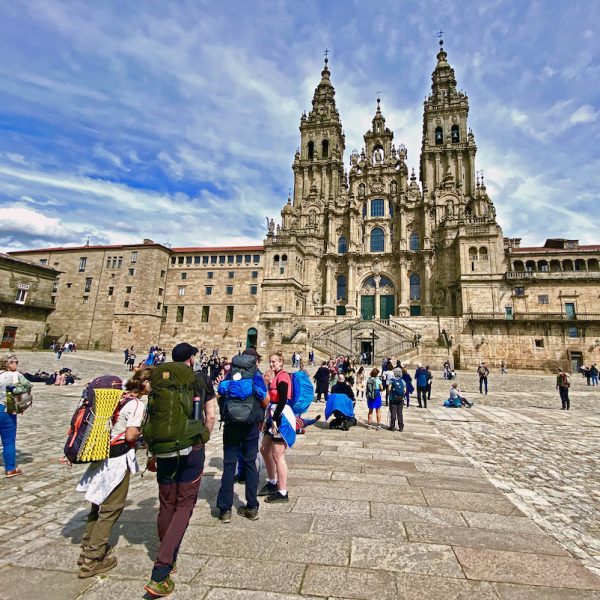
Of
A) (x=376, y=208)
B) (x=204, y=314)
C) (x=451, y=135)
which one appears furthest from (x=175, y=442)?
(x=451, y=135)

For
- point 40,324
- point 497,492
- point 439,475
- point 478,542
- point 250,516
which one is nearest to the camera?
point 478,542

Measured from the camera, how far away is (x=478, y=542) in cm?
353

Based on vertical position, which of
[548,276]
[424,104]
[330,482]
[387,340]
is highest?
[424,104]

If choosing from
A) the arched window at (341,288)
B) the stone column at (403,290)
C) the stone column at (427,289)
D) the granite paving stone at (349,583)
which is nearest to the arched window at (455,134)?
the stone column at (427,289)

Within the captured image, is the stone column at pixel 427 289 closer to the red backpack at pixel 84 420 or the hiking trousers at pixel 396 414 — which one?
the hiking trousers at pixel 396 414

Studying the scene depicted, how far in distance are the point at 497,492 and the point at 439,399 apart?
12078 mm

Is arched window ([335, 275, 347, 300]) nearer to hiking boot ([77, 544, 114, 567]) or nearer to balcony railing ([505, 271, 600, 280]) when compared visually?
balcony railing ([505, 271, 600, 280])

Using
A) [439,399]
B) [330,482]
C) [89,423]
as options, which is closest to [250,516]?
[330,482]

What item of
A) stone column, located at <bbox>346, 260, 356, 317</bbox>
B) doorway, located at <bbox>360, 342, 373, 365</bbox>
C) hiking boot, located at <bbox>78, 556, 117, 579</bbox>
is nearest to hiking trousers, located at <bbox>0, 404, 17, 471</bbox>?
hiking boot, located at <bbox>78, 556, 117, 579</bbox>

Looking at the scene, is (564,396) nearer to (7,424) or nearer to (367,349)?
(7,424)

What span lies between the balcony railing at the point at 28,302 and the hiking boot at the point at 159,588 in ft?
128

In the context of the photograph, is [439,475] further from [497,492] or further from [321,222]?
[321,222]

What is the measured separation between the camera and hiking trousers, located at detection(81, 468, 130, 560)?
9.73 feet

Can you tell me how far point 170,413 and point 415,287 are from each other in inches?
1722
